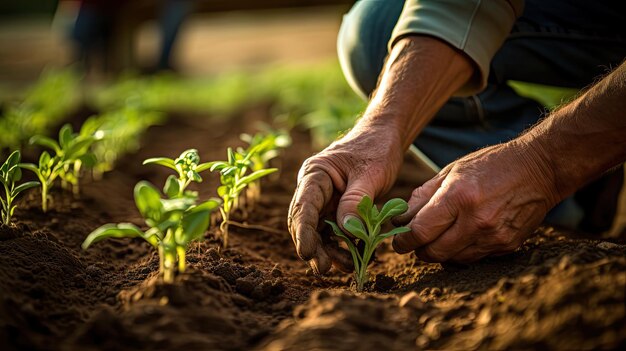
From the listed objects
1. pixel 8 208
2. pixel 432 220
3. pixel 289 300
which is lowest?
pixel 289 300

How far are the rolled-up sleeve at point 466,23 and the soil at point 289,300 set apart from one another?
0.67 meters

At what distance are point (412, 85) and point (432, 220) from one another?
0.56m

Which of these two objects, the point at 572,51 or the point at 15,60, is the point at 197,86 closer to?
the point at 572,51

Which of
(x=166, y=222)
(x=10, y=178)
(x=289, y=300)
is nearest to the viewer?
(x=166, y=222)

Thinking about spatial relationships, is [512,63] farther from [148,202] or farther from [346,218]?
[148,202]

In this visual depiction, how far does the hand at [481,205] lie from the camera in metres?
1.62

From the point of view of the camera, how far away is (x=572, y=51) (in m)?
2.49

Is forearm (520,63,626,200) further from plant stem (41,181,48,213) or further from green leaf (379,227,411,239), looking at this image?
plant stem (41,181,48,213)

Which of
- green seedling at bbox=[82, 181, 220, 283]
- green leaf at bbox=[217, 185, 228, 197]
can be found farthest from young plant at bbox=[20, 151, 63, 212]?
green seedling at bbox=[82, 181, 220, 283]

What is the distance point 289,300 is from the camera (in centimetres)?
155

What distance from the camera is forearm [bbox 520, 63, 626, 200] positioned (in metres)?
1.62

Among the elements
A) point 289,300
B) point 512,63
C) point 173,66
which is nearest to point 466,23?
point 512,63

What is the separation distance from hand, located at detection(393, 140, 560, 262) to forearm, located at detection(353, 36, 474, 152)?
12.2 inches

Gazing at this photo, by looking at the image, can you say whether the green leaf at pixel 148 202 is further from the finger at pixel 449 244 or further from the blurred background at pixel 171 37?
the blurred background at pixel 171 37
